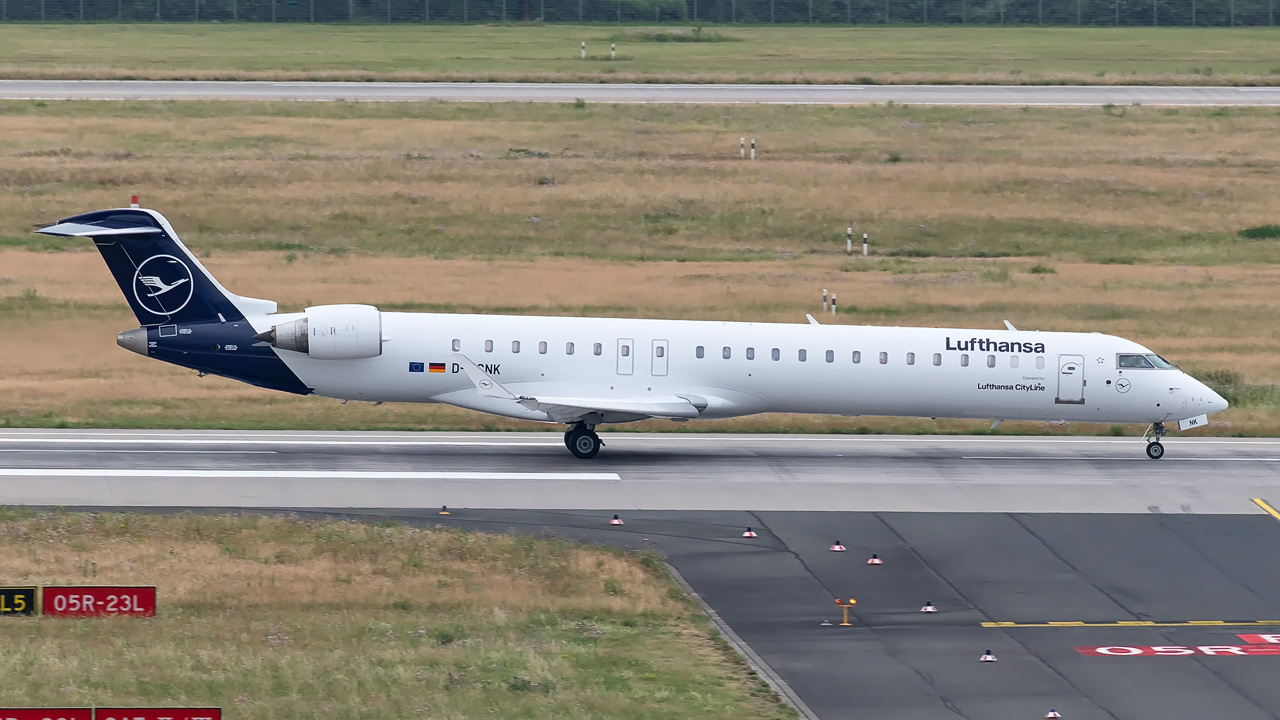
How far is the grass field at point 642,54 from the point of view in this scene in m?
81.2

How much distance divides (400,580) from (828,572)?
675cm

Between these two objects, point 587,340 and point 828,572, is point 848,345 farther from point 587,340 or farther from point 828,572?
point 828,572

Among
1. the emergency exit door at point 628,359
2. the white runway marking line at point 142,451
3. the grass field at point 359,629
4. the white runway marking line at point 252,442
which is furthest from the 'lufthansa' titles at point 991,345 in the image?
the white runway marking line at point 142,451

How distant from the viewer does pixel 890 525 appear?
29078 millimetres

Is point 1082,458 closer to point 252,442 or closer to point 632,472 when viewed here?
point 632,472

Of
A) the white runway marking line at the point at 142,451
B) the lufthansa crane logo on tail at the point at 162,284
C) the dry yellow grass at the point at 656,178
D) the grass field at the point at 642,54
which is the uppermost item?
the grass field at the point at 642,54

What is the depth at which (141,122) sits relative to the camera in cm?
6719

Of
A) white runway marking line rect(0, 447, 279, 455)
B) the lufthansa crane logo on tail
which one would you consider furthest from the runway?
the lufthansa crane logo on tail

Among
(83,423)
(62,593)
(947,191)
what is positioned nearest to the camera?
(62,593)

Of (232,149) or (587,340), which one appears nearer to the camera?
(587,340)

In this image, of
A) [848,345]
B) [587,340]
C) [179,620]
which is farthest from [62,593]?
[848,345]

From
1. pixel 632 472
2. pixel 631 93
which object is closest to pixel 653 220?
pixel 631 93

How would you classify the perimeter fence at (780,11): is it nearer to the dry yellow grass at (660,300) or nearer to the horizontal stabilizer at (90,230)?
the dry yellow grass at (660,300)

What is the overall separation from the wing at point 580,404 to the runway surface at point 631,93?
1633 inches
